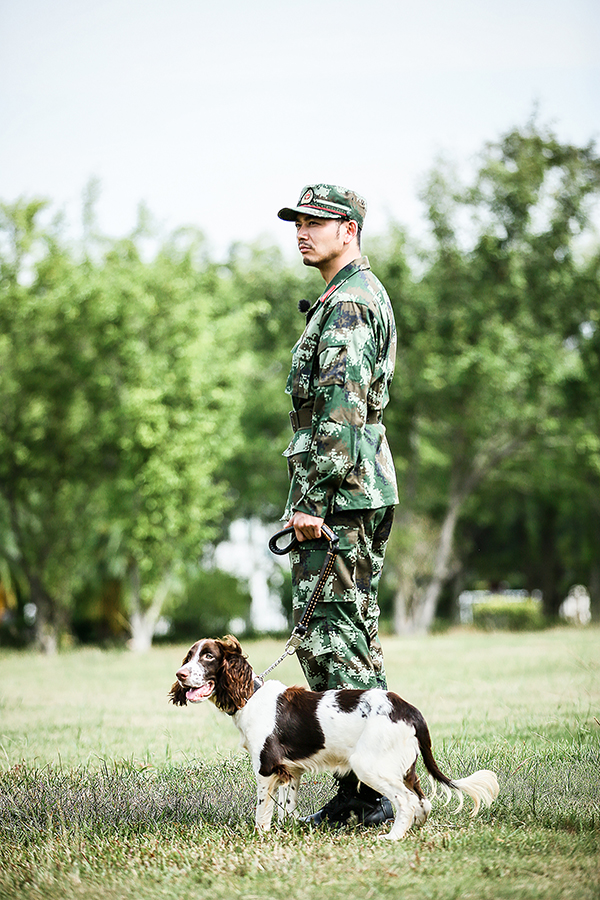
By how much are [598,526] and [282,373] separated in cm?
1216

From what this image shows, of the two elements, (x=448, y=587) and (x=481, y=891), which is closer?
(x=481, y=891)

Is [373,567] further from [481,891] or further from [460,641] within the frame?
[460,641]

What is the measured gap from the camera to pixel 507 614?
1178 inches

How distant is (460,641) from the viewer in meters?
18.2

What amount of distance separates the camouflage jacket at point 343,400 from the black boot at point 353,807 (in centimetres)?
125

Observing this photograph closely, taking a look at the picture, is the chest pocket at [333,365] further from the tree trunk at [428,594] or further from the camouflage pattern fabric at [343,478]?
the tree trunk at [428,594]

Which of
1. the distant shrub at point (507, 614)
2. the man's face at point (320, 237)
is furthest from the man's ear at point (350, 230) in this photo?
the distant shrub at point (507, 614)

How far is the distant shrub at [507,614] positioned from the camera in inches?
1097

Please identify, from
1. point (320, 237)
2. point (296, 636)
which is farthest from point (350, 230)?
point (296, 636)

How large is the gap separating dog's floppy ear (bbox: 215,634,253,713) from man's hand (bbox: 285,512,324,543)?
55cm

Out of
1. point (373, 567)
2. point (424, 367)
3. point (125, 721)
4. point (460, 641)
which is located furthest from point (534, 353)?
point (373, 567)

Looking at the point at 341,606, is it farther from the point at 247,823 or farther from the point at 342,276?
the point at 342,276

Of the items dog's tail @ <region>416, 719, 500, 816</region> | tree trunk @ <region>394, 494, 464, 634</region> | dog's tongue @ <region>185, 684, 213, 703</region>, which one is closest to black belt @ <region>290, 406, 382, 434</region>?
dog's tongue @ <region>185, 684, 213, 703</region>

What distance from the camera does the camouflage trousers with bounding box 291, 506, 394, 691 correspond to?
3906 millimetres
